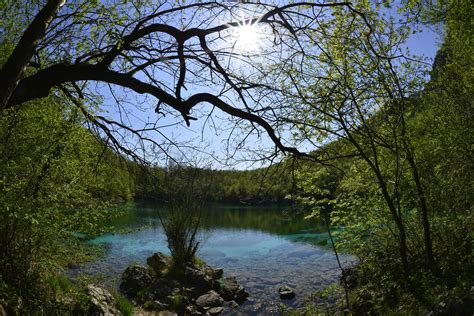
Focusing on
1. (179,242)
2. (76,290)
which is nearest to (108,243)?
(179,242)

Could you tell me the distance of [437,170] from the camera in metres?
6.77

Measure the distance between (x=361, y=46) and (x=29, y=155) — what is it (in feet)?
19.5

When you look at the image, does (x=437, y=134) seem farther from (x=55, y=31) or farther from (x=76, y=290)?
(x=76, y=290)

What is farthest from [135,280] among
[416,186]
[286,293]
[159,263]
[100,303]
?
[416,186]

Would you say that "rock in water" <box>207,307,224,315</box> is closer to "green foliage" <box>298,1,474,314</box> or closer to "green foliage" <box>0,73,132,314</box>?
"green foliage" <box>298,1,474,314</box>

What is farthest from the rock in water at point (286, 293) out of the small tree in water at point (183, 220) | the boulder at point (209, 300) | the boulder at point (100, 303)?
the boulder at point (100, 303)

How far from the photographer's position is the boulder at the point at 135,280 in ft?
43.0

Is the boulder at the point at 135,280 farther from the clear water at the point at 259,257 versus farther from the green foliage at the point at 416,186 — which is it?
the green foliage at the point at 416,186

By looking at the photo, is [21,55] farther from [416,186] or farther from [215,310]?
[215,310]

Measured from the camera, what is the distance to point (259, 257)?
20.7 meters

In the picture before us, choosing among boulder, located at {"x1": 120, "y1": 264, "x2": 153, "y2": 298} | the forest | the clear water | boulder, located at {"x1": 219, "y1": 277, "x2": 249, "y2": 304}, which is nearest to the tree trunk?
the forest

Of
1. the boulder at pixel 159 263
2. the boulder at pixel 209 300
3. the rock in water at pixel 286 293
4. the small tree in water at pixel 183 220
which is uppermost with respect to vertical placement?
the small tree in water at pixel 183 220

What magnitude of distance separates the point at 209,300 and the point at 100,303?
5.37 metres

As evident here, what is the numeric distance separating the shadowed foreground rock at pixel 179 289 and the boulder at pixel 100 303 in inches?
131
